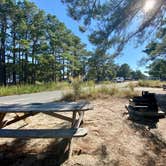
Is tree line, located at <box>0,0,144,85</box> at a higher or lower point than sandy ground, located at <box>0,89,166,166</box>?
higher

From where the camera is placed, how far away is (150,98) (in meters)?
6.93

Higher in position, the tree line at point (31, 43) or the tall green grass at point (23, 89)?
the tree line at point (31, 43)

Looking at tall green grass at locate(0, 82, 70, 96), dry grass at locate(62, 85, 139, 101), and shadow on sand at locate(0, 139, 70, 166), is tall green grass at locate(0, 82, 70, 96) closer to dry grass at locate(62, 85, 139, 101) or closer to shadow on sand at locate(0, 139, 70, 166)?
dry grass at locate(62, 85, 139, 101)

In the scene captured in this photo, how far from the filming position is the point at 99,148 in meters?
4.94

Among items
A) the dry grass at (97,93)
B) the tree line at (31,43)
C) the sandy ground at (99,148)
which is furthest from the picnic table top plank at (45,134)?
the tree line at (31,43)

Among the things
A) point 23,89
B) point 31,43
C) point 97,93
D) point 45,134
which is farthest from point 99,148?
point 31,43

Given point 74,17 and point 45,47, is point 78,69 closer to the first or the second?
point 45,47

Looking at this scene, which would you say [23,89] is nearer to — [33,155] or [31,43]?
[31,43]

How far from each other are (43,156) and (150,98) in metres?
3.36

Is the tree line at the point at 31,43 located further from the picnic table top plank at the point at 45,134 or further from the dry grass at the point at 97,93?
the picnic table top plank at the point at 45,134

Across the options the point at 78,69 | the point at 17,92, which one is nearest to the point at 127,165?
the point at 17,92

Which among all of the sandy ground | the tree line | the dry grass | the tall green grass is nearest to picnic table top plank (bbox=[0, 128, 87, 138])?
the sandy ground

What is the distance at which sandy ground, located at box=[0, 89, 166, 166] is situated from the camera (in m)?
4.48

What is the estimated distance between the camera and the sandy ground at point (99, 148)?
4.48m
